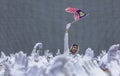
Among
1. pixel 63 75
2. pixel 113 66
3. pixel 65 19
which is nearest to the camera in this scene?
pixel 63 75

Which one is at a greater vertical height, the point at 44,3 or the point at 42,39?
the point at 44,3

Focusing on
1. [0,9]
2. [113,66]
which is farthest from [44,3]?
[113,66]

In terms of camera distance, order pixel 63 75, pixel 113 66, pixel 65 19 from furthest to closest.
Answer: pixel 65 19 < pixel 113 66 < pixel 63 75

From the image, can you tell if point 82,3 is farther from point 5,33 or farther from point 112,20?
point 5,33

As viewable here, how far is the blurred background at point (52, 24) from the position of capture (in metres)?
16.2

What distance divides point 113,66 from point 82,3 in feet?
47.0

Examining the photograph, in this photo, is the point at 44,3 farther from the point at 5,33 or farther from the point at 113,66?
the point at 113,66

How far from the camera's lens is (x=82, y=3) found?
1628 cm

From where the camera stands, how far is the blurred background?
637 inches

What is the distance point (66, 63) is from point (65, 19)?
46.9 ft

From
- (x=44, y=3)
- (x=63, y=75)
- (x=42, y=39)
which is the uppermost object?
(x=44, y=3)

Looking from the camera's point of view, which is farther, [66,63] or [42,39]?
[42,39]

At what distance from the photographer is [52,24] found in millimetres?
16406

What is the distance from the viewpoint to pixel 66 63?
189 cm
